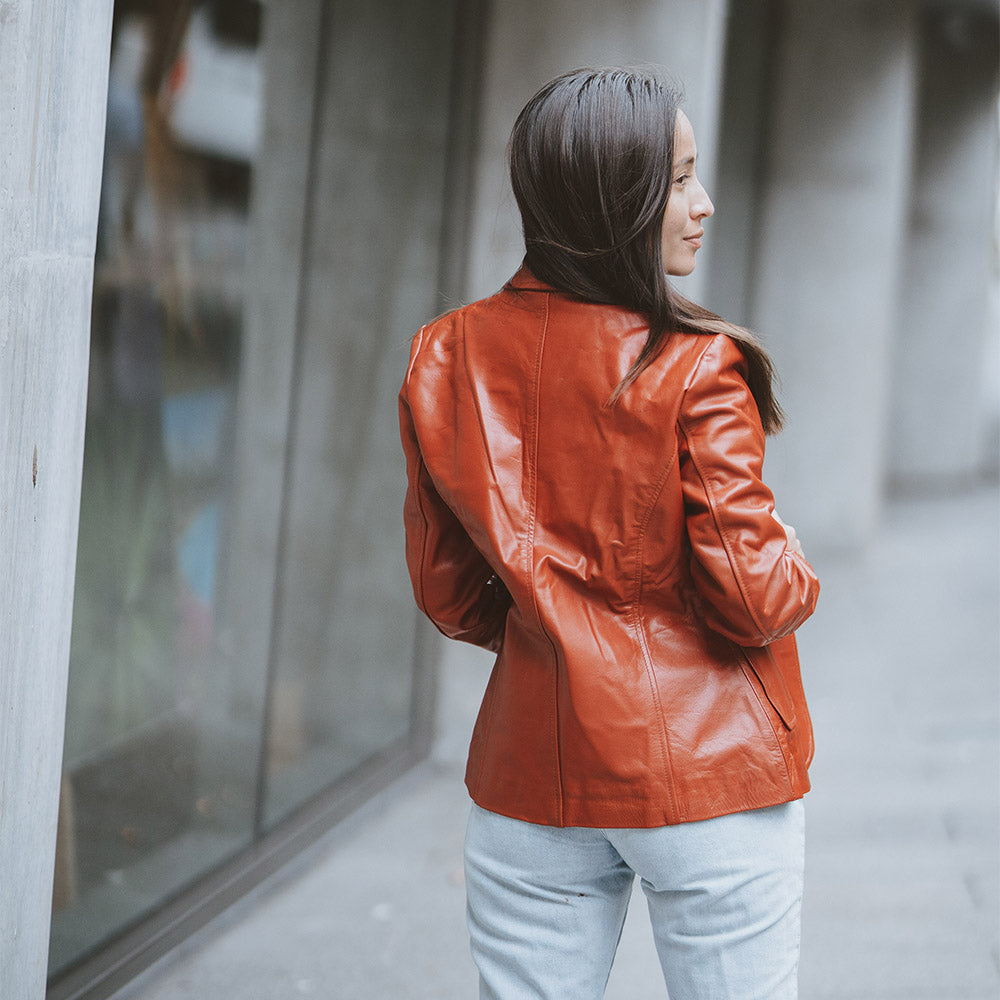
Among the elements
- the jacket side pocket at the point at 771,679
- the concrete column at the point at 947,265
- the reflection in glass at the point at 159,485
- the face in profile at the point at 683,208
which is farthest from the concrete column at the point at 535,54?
the concrete column at the point at 947,265

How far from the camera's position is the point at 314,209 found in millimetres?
4602

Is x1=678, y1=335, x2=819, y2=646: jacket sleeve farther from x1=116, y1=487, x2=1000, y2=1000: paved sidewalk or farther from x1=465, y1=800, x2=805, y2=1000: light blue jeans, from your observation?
x1=116, y1=487, x2=1000, y2=1000: paved sidewalk

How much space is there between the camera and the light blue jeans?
1.95 m

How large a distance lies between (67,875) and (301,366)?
6.07 ft

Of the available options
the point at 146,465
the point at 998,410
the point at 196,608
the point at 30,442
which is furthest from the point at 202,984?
the point at 998,410

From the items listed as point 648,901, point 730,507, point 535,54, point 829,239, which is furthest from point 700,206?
point 829,239

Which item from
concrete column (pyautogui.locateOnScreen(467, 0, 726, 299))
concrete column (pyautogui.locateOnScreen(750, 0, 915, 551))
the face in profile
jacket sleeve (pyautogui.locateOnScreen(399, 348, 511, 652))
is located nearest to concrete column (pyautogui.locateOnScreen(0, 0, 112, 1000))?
jacket sleeve (pyautogui.locateOnScreen(399, 348, 511, 652))

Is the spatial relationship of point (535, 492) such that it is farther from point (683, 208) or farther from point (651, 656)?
point (683, 208)

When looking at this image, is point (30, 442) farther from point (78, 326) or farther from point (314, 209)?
point (314, 209)

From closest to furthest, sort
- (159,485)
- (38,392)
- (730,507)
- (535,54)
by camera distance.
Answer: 1. (730,507)
2. (38,392)
3. (159,485)
4. (535,54)

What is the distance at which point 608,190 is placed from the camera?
186cm

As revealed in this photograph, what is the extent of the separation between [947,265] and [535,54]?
11.6m

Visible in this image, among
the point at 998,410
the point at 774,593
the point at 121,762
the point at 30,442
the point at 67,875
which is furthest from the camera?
the point at 998,410

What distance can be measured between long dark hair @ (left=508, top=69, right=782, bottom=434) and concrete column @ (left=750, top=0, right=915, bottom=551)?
898cm
